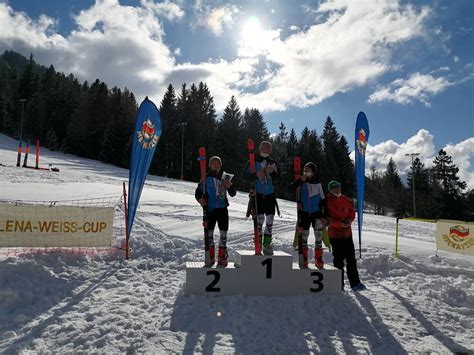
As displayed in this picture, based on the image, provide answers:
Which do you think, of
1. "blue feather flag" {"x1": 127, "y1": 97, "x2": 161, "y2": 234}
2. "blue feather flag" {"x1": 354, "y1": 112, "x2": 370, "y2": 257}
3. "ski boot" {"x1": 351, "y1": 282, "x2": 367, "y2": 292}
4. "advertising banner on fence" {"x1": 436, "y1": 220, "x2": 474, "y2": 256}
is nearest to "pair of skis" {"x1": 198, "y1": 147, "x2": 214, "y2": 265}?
"blue feather flag" {"x1": 127, "y1": 97, "x2": 161, "y2": 234}

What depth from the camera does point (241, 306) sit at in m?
5.00

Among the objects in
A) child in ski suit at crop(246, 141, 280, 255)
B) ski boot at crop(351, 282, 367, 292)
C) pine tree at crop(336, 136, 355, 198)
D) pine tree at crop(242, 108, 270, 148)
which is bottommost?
ski boot at crop(351, 282, 367, 292)

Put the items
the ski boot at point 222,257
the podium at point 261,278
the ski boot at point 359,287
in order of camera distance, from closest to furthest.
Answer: the podium at point 261,278
the ski boot at point 222,257
the ski boot at point 359,287

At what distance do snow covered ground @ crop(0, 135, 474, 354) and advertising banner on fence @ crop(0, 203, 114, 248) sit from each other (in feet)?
1.34

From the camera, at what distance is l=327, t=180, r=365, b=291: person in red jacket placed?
6238 mm

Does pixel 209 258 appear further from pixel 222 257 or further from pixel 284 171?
pixel 284 171

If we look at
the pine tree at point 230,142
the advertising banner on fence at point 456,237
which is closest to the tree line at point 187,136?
the pine tree at point 230,142

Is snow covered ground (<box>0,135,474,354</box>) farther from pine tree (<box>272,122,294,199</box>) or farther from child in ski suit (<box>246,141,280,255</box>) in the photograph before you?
pine tree (<box>272,122,294,199</box>)

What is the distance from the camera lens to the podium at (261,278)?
5.44 m

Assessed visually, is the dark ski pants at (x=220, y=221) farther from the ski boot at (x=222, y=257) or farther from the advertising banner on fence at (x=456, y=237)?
the advertising banner on fence at (x=456, y=237)

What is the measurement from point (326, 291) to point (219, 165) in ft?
9.53

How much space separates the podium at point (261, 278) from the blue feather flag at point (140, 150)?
2403 millimetres

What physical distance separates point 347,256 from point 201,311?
3019 mm

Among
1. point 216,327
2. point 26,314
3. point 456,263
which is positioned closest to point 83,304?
point 26,314
